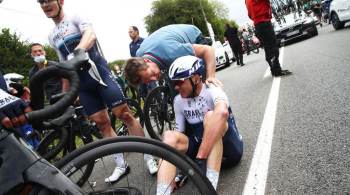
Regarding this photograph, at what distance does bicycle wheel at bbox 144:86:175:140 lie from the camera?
5.30 meters

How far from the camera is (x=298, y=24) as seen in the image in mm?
18547

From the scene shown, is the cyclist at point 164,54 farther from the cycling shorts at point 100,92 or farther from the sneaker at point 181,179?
the sneaker at point 181,179

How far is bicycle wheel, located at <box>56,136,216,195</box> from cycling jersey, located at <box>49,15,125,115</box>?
2121 mm

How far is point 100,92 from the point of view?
4.26 meters

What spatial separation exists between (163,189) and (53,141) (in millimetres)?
2259

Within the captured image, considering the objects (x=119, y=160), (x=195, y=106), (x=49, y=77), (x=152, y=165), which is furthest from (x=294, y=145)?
(x=49, y=77)

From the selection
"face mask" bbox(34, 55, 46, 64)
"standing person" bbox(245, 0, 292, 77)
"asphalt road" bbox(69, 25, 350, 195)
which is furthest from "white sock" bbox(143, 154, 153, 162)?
"standing person" bbox(245, 0, 292, 77)

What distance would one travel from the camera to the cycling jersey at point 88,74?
4.18m

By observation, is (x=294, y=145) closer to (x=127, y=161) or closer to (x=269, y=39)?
(x=127, y=161)

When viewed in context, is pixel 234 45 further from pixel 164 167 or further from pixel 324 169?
pixel 164 167

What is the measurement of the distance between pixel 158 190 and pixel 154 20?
89099mm

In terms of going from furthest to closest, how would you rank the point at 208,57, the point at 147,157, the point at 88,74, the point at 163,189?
the point at 208,57 → the point at 88,74 → the point at 163,189 → the point at 147,157

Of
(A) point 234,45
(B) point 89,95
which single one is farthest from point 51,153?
(A) point 234,45

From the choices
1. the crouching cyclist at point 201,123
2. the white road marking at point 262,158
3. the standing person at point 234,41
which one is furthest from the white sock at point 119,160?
the standing person at point 234,41
